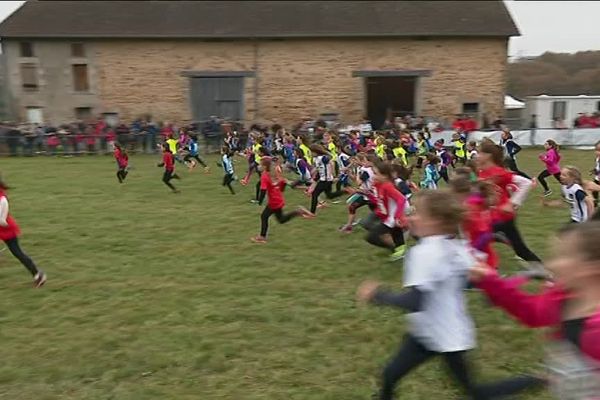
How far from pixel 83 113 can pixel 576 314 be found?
3273 centimetres

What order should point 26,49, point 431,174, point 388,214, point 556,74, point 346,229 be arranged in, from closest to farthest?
1. point 388,214
2. point 346,229
3. point 431,174
4. point 26,49
5. point 556,74

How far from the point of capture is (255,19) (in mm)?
33125

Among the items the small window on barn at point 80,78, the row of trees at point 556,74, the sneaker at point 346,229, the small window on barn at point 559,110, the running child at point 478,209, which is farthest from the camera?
the row of trees at point 556,74

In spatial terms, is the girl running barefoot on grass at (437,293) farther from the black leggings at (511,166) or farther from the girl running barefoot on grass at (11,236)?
the girl running barefoot on grass at (11,236)

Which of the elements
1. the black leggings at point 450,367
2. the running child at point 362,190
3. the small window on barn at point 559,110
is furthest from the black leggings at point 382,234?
the small window on barn at point 559,110

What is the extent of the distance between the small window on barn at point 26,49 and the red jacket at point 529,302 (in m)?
33.3

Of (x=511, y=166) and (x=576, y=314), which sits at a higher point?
(x=576, y=314)

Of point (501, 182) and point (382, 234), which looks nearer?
point (501, 182)

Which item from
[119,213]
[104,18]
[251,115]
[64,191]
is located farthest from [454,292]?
[104,18]

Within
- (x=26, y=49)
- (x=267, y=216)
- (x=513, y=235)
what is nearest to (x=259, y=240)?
(x=267, y=216)

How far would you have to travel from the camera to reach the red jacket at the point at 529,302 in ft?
8.79

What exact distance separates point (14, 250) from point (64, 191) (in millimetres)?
8986

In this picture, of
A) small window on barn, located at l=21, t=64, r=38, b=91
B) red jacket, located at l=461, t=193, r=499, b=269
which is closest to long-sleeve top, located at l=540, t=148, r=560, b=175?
red jacket, located at l=461, t=193, r=499, b=269

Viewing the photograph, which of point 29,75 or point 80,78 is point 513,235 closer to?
point 80,78
